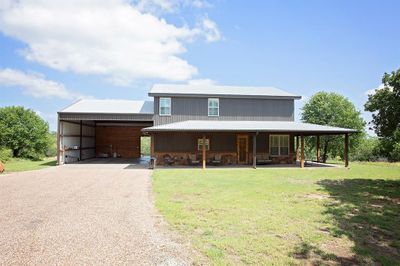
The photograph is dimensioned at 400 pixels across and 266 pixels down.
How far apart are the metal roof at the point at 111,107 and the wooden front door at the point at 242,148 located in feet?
24.2

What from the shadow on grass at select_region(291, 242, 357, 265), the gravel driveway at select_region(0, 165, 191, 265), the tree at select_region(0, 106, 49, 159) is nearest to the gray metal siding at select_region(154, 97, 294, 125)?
the gravel driveway at select_region(0, 165, 191, 265)

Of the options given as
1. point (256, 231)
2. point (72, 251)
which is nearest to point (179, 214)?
point (256, 231)

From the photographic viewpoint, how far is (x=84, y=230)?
6.23 meters

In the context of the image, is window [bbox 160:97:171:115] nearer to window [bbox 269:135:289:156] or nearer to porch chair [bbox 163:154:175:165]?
porch chair [bbox 163:154:175:165]

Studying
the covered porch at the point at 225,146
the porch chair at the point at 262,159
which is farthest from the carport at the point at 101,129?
the porch chair at the point at 262,159

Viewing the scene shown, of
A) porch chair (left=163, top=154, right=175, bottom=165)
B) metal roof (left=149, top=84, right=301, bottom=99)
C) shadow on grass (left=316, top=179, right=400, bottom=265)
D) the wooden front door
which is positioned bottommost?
shadow on grass (left=316, top=179, right=400, bottom=265)

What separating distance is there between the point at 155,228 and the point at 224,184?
655 centimetres

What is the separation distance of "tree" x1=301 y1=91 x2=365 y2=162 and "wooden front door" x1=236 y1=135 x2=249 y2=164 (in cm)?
1288

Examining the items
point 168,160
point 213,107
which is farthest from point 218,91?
point 168,160

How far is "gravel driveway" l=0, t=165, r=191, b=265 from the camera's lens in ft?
15.8

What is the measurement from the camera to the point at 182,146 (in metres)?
22.5

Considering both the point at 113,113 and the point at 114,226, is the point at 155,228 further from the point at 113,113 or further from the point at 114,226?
the point at 113,113

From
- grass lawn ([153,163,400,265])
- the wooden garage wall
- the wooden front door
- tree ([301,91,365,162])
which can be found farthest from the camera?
tree ([301,91,365,162])

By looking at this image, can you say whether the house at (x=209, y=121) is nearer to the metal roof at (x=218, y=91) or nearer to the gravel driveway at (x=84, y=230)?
the metal roof at (x=218, y=91)
